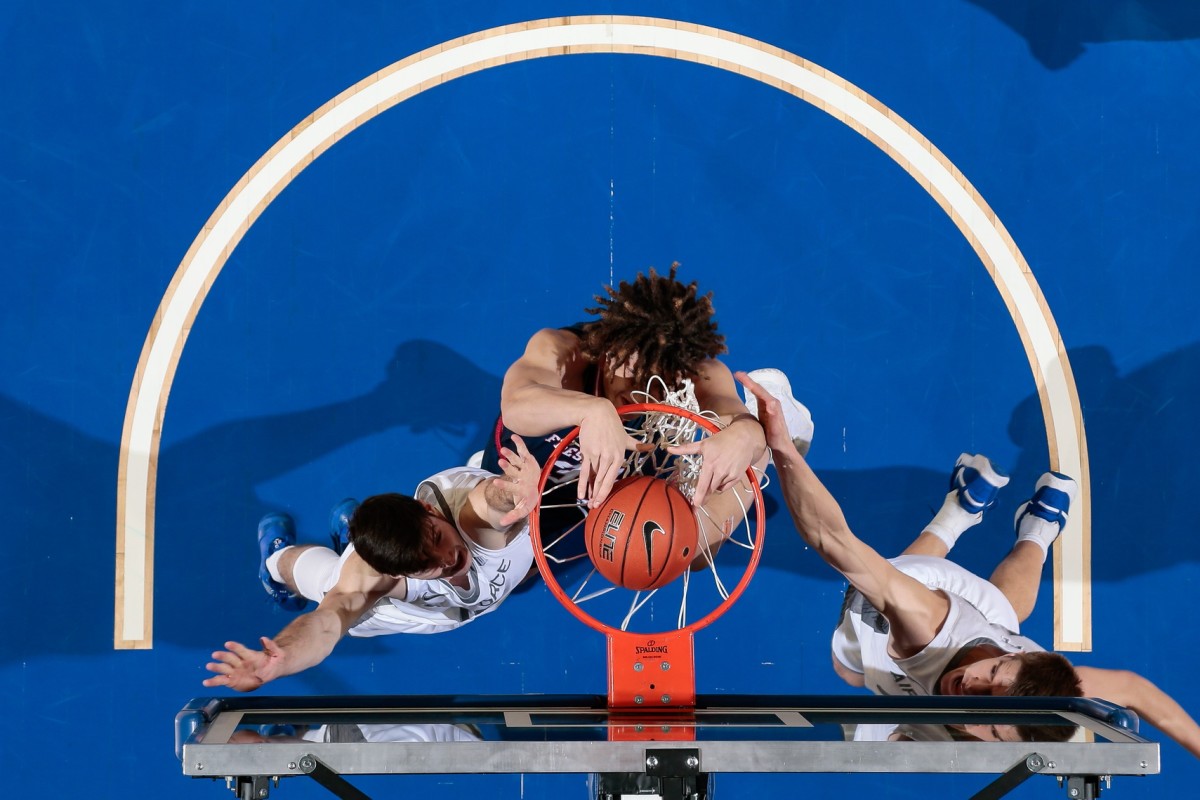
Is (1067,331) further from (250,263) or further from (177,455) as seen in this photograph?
(177,455)

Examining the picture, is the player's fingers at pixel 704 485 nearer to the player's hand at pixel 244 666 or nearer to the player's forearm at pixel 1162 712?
the player's hand at pixel 244 666

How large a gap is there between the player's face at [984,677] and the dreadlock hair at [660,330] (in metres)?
2.00

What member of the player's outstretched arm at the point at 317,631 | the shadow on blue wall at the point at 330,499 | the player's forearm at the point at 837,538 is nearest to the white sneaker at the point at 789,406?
the shadow on blue wall at the point at 330,499

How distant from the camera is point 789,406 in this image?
5.86 meters

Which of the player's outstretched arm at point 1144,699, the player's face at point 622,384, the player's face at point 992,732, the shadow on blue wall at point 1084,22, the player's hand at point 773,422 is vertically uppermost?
the shadow on blue wall at point 1084,22

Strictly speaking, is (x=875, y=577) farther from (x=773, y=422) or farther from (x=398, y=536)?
(x=398, y=536)

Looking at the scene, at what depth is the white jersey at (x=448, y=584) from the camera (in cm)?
553

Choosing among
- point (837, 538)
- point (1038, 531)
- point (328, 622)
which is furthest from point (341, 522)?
point (1038, 531)

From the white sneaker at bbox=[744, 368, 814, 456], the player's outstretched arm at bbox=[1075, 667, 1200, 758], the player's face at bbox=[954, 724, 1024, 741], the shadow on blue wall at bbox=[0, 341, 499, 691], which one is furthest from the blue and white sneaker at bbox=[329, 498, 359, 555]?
the player's outstretched arm at bbox=[1075, 667, 1200, 758]

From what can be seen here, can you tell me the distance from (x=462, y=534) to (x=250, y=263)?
1.80 meters

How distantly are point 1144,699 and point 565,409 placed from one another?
11.5ft

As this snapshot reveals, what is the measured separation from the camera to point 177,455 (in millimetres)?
5812

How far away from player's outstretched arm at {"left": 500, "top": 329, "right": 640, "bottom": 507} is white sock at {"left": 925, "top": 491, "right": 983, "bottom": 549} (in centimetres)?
212

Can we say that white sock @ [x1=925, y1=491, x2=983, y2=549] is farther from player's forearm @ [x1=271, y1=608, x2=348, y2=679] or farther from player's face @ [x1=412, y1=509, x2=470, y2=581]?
player's forearm @ [x1=271, y1=608, x2=348, y2=679]
